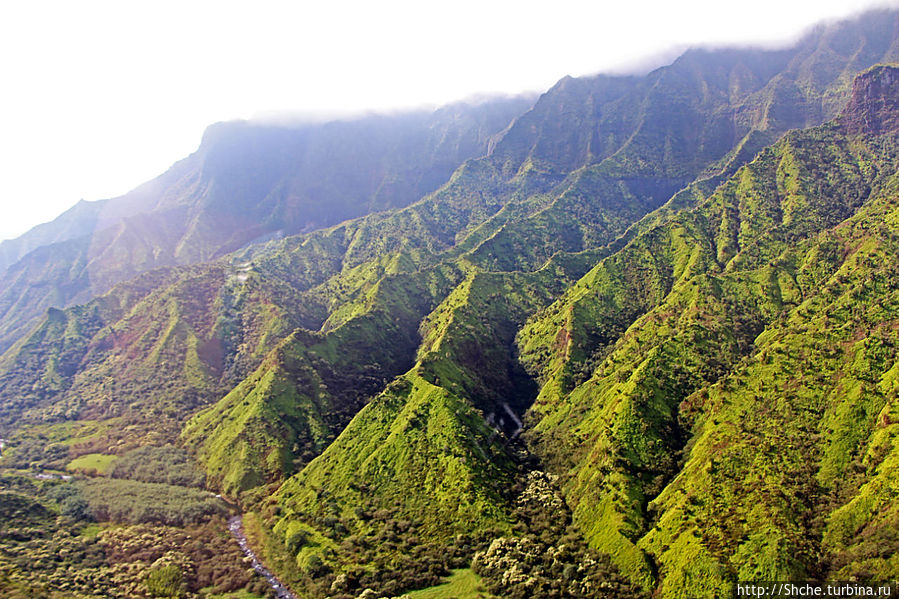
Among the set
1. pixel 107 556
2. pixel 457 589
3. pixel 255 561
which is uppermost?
pixel 107 556

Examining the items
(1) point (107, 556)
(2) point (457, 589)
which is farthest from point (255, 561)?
(2) point (457, 589)

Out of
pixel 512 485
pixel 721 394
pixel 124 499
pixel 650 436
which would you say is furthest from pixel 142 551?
pixel 721 394

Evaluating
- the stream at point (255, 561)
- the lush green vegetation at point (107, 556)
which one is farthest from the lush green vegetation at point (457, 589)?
the lush green vegetation at point (107, 556)

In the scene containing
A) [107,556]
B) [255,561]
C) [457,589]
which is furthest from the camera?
[255,561]

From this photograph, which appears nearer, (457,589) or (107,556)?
(457,589)

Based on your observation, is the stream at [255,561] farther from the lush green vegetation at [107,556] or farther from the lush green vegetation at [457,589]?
the lush green vegetation at [457,589]

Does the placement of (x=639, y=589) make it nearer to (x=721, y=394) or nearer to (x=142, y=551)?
(x=721, y=394)

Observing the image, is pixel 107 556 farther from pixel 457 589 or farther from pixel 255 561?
pixel 457 589

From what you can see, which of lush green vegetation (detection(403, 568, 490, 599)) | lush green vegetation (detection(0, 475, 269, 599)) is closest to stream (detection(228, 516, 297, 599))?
lush green vegetation (detection(0, 475, 269, 599))

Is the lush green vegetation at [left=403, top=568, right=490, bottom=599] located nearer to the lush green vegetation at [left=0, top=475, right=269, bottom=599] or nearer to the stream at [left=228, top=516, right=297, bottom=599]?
the stream at [left=228, top=516, right=297, bottom=599]
